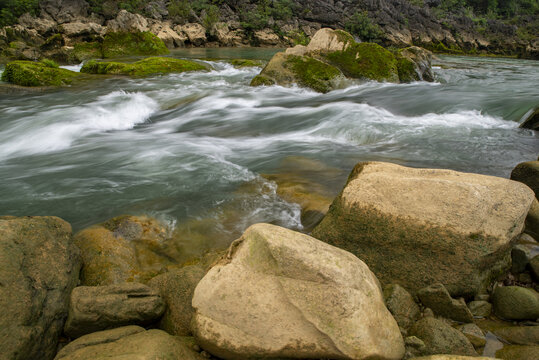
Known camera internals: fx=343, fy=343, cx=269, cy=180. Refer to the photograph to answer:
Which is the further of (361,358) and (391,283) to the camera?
(391,283)

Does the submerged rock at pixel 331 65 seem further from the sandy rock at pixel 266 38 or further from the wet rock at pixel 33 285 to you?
the sandy rock at pixel 266 38

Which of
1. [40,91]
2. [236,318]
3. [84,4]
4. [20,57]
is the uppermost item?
[84,4]

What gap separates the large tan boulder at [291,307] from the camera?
2.19m

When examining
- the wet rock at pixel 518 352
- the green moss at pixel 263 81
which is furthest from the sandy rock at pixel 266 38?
the wet rock at pixel 518 352

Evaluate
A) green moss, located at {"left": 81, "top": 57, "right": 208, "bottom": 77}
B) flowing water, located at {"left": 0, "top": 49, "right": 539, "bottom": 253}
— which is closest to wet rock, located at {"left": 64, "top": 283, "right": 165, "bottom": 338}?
flowing water, located at {"left": 0, "top": 49, "right": 539, "bottom": 253}

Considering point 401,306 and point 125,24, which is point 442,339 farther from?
point 125,24

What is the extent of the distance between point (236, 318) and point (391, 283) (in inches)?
61.1

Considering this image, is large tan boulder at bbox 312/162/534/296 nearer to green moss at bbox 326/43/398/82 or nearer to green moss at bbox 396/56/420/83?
green moss at bbox 326/43/398/82

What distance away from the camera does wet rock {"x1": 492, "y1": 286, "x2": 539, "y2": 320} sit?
106 inches

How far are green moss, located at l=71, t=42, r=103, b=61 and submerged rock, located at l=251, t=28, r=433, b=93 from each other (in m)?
12.9

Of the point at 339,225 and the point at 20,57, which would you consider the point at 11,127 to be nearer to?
the point at 339,225

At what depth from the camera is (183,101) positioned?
11.2 m

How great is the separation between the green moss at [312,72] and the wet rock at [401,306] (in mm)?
9903

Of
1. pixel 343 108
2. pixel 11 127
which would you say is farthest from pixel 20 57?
pixel 343 108
